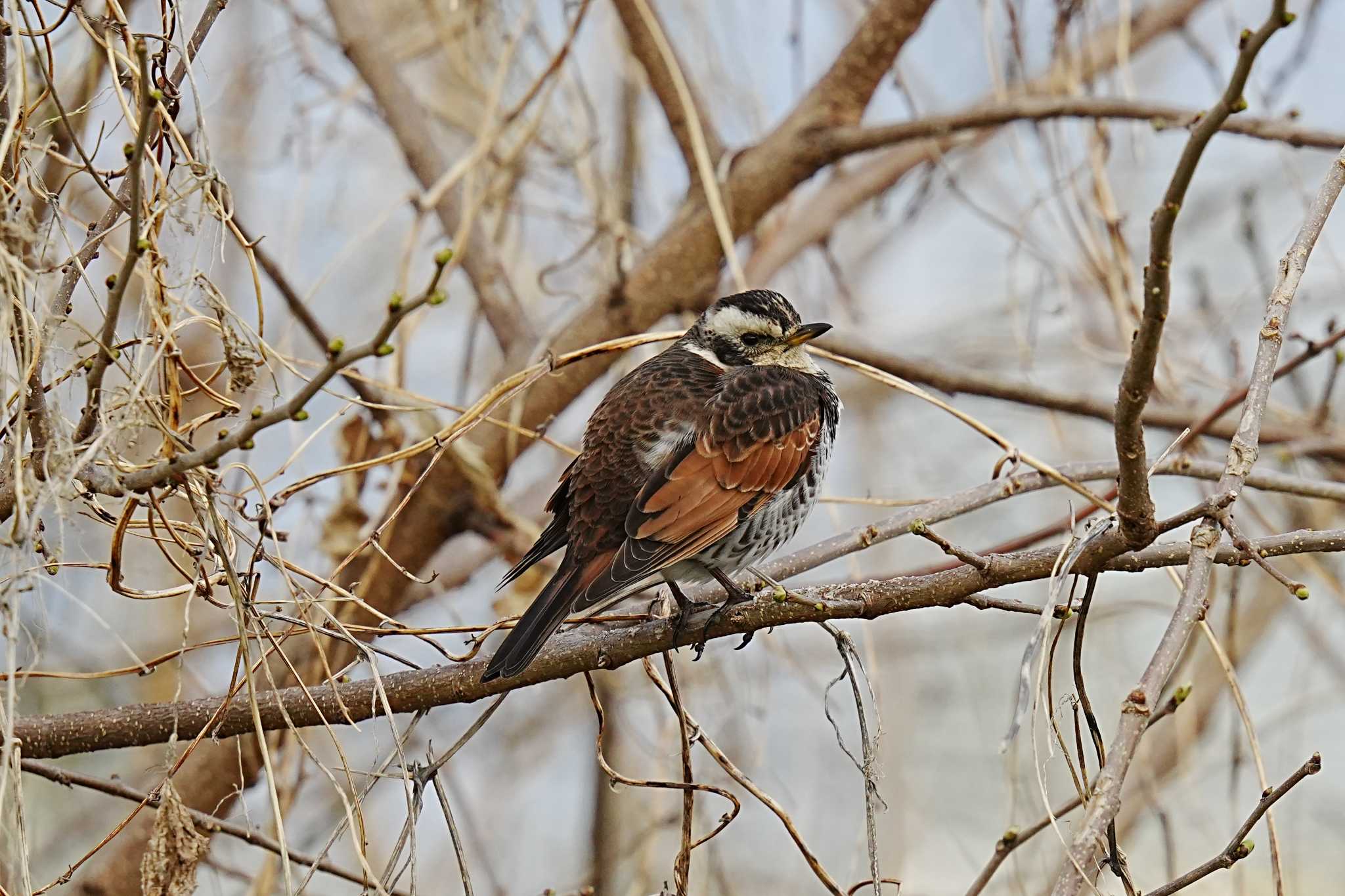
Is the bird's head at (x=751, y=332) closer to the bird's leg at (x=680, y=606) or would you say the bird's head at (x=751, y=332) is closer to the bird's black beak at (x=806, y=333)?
the bird's black beak at (x=806, y=333)

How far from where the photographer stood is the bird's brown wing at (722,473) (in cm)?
311

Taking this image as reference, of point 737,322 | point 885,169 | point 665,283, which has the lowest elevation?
point 737,322

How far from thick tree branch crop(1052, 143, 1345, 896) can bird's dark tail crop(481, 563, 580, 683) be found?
102 cm

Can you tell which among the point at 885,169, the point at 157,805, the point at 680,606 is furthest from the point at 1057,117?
the point at 157,805

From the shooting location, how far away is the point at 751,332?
3.96 meters

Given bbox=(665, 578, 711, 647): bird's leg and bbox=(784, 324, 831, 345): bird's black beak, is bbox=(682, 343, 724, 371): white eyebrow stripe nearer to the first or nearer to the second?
bbox=(784, 324, 831, 345): bird's black beak

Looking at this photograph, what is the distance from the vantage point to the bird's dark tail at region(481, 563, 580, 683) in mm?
2359

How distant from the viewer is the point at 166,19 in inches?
85.7

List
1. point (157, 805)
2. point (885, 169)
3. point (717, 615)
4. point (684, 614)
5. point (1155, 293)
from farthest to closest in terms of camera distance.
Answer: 1. point (885, 169)
2. point (684, 614)
3. point (717, 615)
4. point (157, 805)
5. point (1155, 293)

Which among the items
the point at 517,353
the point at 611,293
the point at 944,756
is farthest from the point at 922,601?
the point at 944,756

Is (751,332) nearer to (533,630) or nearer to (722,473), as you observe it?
(722,473)

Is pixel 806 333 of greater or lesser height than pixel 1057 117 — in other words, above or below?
below

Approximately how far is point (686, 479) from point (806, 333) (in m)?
0.76

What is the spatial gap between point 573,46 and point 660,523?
209cm
